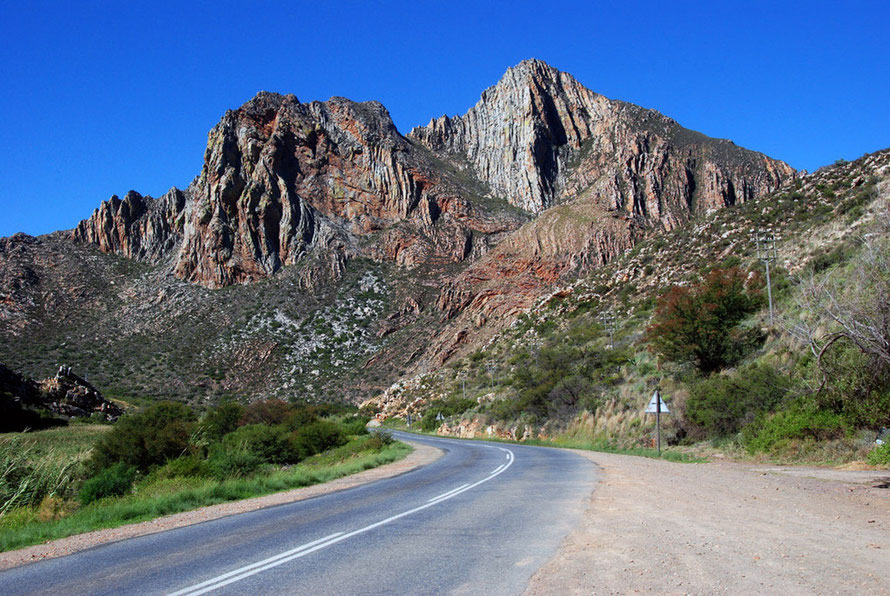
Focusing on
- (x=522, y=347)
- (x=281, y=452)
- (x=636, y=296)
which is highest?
(x=636, y=296)

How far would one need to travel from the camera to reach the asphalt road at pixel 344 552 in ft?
17.4

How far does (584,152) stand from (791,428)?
92895mm

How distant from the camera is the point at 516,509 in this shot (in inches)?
365

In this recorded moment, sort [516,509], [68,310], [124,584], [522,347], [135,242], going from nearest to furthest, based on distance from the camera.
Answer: [124,584] < [516,509] < [522,347] < [68,310] < [135,242]

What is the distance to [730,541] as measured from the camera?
21.0 ft

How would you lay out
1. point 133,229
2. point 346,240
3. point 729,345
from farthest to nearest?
point 133,229 < point 346,240 < point 729,345

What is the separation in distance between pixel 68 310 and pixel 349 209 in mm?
42738

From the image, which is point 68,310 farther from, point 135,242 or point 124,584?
point 124,584

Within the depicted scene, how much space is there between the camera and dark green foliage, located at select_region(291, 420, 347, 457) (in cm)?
3180

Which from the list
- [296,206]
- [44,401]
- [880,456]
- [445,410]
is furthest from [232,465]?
[296,206]

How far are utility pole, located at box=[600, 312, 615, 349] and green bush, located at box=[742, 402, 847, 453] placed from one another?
1881cm

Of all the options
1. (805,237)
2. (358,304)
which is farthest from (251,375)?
(805,237)

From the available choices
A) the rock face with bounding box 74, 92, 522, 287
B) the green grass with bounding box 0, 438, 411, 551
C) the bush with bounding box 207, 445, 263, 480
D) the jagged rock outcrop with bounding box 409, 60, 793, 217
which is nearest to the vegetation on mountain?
the green grass with bounding box 0, 438, 411, 551

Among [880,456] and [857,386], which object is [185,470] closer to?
[857,386]
